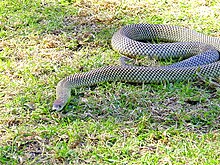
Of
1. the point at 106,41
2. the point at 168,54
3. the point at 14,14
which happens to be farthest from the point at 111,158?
the point at 14,14

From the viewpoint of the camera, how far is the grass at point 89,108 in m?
3.96

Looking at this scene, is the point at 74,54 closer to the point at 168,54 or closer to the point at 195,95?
the point at 168,54

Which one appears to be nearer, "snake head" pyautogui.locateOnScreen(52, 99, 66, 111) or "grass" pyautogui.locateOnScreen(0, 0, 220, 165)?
"grass" pyautogui.locateOnScreen(0, 0, 220, 165)

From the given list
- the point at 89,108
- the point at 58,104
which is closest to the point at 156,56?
the point at 89,108

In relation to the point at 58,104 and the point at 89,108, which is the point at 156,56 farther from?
the point at 58,104

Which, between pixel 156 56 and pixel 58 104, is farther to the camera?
pixel 156 56

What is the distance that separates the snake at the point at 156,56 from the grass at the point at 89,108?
9 centimetres

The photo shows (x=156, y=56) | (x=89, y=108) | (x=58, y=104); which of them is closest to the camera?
(x=58, y=104)

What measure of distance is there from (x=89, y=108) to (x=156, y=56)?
1496 mm

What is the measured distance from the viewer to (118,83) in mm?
5113

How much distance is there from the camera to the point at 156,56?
5770 mm

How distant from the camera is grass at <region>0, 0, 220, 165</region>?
13.0 feet

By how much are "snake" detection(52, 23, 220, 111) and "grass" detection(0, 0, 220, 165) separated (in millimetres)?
91

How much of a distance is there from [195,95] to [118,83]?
2.85 feet
